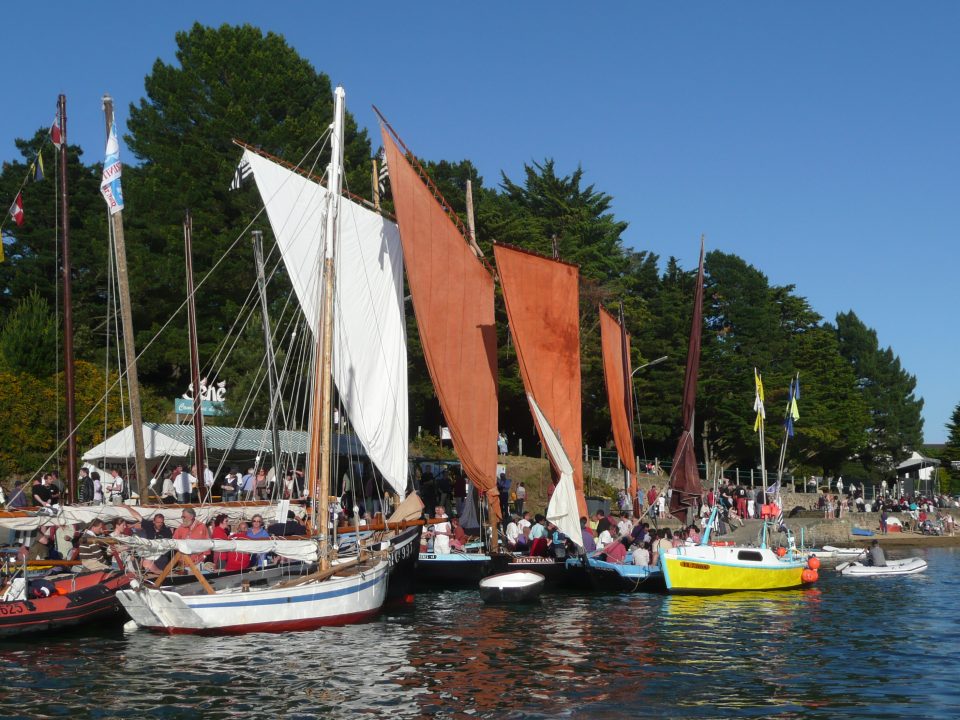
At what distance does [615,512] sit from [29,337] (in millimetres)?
26201

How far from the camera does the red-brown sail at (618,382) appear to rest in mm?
40750

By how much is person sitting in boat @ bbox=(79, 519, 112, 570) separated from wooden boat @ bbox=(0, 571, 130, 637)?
0.84 metres

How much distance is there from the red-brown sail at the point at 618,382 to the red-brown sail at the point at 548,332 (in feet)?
12.9

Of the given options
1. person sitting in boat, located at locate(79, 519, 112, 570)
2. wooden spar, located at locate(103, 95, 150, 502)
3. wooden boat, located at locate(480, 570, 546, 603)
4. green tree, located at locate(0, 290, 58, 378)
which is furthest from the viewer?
green tree, located at locate(0, 290, 58, 378)

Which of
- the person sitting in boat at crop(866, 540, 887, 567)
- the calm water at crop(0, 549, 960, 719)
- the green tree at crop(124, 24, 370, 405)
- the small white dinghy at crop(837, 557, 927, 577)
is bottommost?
the calm water at crop(0, 549, 960, 719)

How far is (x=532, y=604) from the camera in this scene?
29547 mm

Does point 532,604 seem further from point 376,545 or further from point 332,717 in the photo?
point 332,717

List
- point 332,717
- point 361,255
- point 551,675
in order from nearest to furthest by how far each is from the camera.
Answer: point 332,717 < point 551,675 < point 361,255

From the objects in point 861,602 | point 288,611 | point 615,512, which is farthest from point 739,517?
point 288,611

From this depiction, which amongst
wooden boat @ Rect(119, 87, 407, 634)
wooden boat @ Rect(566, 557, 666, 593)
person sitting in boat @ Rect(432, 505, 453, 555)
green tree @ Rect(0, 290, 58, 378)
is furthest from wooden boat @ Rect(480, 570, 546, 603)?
green tree @ Rect(0, 290, 58, 378)

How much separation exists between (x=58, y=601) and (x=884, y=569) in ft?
96.6

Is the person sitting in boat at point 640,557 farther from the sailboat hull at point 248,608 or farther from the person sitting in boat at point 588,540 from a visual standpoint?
the sailboat hull at point 248,608

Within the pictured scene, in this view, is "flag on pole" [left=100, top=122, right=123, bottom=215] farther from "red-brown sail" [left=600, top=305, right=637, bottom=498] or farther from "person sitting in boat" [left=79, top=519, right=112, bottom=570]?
"red-brown sail" [left=600, top=305, right=637, bottom=498]

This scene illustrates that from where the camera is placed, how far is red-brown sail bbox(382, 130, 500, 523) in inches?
1329
